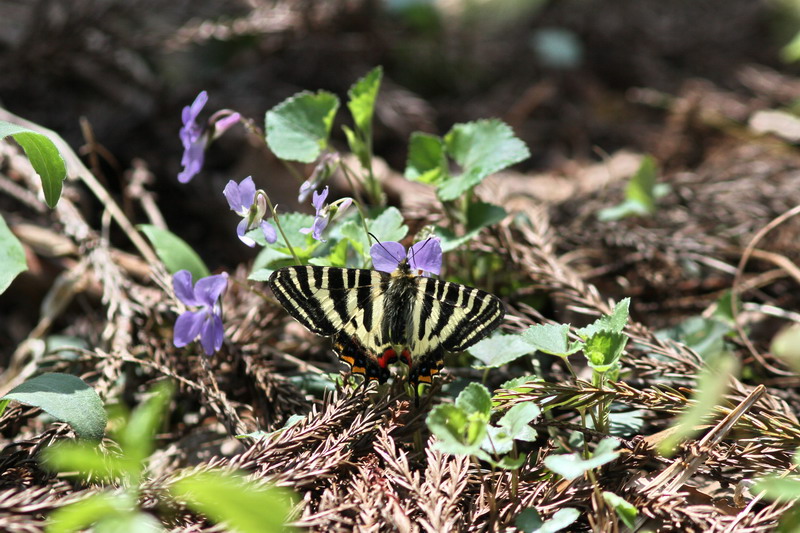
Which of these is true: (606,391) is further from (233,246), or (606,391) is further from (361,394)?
(233,246)

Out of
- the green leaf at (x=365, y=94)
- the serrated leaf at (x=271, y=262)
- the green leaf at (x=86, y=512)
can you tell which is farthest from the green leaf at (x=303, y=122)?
the green leaf at (x=86, y=512)

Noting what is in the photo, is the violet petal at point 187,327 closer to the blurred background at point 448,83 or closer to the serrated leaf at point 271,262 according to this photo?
the serrated leaf at point 271,262

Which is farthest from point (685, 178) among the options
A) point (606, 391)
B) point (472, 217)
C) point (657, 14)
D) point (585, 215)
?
point (657, 14)

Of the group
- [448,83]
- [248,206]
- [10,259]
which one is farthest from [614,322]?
[448,83]

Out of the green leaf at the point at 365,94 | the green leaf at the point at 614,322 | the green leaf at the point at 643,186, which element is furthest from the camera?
the green leaf at the point at 643,186

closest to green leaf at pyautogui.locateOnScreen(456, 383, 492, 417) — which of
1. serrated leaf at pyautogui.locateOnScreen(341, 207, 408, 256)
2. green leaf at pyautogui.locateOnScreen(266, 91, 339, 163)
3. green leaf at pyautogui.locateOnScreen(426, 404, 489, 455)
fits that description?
green leaf at pyautogui.locateOnScreen(426, 404, 489, 455)

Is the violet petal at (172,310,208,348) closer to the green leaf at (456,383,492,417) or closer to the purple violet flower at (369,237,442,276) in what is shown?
the purple violet flower at (369,237,442,276)
